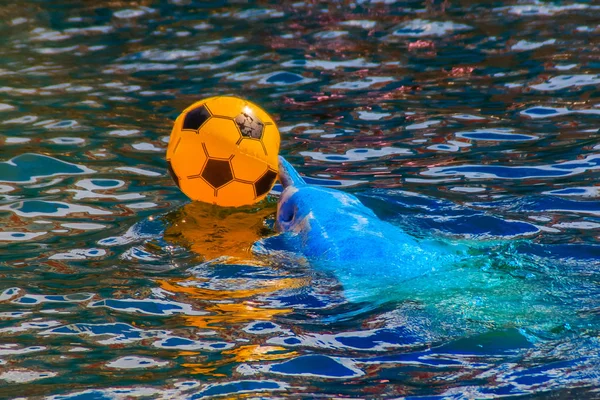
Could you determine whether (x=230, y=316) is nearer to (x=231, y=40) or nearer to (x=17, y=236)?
(x=17, y=236)

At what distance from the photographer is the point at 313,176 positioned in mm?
7258

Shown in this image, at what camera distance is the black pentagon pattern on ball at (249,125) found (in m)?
5.99

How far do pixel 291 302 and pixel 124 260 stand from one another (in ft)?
4.47

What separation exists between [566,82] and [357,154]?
2.91 meters

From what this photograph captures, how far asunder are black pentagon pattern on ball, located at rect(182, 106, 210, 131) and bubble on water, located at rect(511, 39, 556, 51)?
5910 millimetres

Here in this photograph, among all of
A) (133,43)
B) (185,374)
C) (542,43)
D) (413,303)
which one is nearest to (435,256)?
(413,303)

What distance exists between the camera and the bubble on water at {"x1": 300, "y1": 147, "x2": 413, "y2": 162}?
7.70 meters

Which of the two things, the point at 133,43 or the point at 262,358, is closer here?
the point at 262,358

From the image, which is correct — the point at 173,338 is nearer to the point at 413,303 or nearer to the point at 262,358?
the point at 262,358

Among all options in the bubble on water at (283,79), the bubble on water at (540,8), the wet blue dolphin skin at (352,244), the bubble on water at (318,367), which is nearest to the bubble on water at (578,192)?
the wet blue dolphin skin at (352,244)

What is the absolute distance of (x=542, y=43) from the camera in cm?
1092

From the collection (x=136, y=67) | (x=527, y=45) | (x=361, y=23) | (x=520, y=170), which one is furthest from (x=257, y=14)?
(x=520, y=170)

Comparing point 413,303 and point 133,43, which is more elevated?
point 133,43

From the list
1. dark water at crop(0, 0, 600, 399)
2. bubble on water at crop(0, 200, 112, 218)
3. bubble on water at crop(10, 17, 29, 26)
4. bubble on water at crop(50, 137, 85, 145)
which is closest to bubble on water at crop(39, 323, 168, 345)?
dark water at crop(0, 0, 600, 399)
